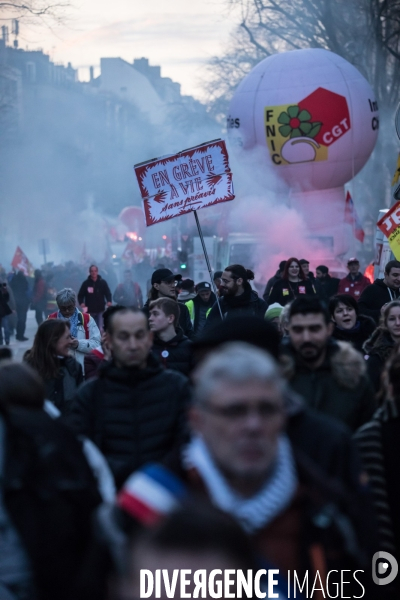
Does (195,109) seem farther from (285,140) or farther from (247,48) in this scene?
(285,140)

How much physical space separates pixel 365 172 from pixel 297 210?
19302 millimetres

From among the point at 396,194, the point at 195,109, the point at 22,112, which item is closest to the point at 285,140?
the point at 396,194

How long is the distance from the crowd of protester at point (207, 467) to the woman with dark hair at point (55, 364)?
5.63 ft

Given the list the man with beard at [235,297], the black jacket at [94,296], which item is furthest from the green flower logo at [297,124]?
the man with beard at [235,297]

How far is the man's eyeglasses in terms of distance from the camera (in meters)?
2.68

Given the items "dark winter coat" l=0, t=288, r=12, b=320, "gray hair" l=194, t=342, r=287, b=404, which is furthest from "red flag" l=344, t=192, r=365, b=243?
"gray hair" l=194, t=342, r=287, b=404

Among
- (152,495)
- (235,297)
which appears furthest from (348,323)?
(152,495)

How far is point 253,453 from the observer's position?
266 centimetres

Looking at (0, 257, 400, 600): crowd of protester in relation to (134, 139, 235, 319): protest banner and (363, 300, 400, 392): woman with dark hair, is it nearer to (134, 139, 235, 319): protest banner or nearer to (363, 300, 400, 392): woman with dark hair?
(363, 300, 400, 392): woman with dark hair

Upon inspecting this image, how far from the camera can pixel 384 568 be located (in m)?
3.44

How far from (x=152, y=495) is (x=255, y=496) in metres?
0.27

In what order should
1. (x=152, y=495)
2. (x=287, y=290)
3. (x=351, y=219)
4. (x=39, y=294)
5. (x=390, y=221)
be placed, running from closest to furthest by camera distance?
(x=152, y=495), (x=390, y=221), (x=287, y=290), (x=39, y=294), (x=351, y=219)

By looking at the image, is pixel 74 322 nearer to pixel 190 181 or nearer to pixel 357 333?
Result: pixel 190 181

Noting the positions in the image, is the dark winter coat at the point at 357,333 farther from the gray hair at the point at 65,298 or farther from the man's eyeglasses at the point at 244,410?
the man's eyeglasses at the point at 244,410
